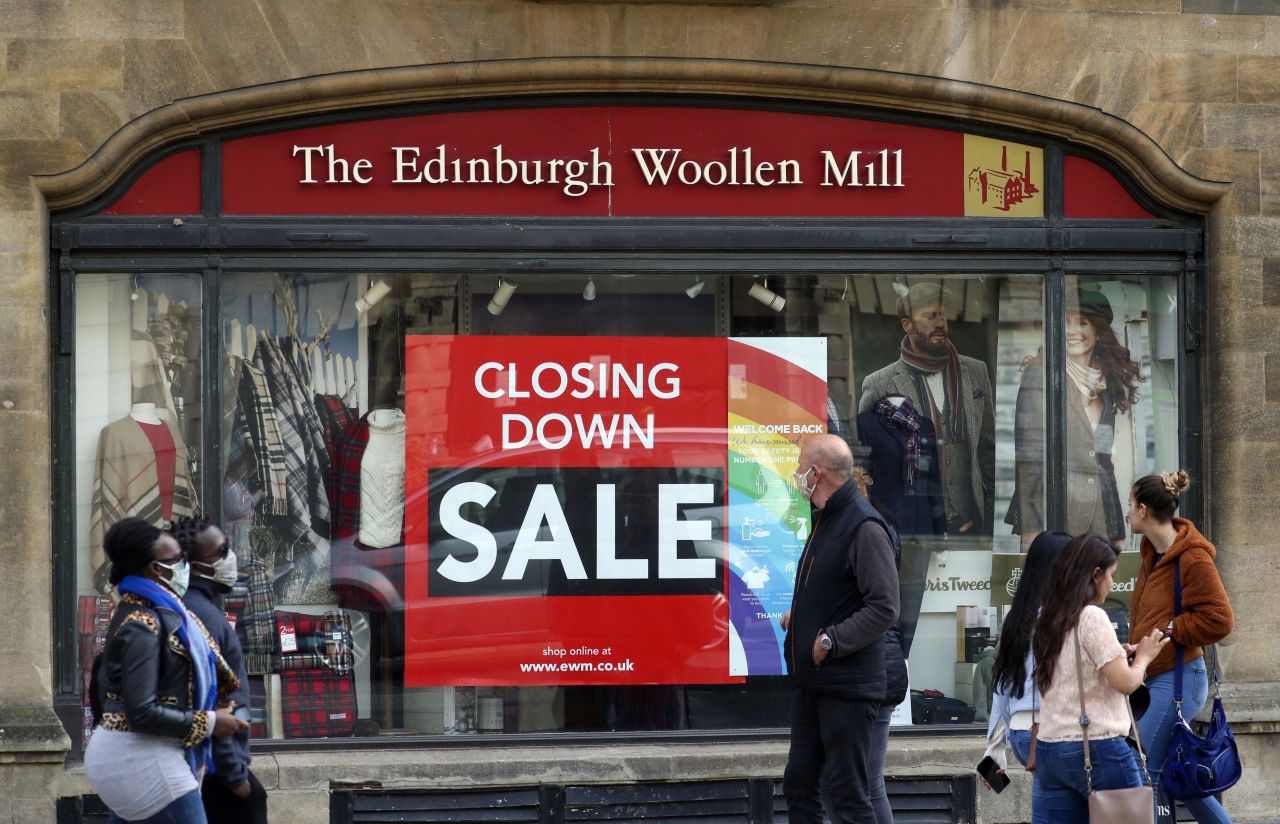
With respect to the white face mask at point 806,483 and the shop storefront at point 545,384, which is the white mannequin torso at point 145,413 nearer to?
the shop storefront at point 545,384

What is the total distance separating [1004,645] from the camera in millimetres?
5863

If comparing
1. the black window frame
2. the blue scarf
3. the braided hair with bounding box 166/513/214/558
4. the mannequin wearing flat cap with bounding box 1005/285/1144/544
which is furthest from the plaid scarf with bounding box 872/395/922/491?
the blue scarf

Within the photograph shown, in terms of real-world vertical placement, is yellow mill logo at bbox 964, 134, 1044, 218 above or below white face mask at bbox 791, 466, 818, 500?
above

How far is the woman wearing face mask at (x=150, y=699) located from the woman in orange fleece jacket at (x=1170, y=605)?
3.79 metres

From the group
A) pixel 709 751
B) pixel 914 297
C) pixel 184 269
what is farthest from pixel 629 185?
pixel 709 751

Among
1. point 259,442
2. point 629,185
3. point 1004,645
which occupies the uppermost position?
point 629,185

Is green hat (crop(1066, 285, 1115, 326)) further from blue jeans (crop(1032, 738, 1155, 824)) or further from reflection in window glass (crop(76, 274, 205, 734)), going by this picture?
reflection in window glass (crop(76, 274, 205, 734))

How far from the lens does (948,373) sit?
344 inches

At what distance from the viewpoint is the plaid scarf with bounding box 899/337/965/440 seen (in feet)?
28.6

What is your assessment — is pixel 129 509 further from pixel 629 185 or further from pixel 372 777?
pixel 629 185

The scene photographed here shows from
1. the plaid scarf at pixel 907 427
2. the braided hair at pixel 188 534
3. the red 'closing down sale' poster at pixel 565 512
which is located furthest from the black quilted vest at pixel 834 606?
the braided hair at pixel 188 534

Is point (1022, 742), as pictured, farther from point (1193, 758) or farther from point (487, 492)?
point (487, 492)

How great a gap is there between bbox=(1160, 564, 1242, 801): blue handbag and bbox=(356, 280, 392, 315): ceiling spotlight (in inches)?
159

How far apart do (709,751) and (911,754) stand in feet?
3.37
